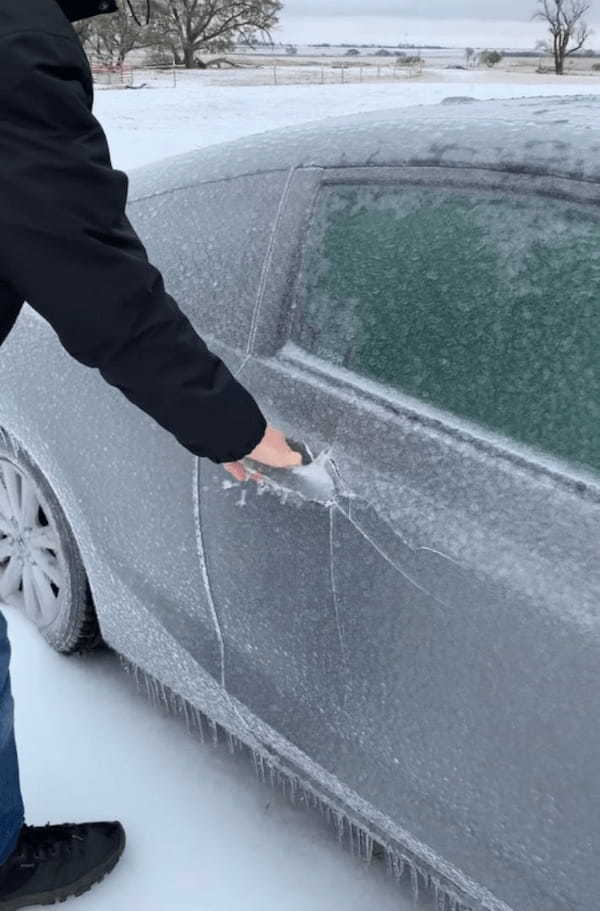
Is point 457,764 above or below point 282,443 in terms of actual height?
below

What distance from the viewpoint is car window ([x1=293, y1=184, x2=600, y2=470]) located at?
1359mm

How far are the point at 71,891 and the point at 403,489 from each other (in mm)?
1171

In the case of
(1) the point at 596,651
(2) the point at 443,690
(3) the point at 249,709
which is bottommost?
(3) the point at 249,709

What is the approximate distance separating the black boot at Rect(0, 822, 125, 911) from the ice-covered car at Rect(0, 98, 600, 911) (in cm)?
36

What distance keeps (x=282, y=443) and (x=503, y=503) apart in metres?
0.41

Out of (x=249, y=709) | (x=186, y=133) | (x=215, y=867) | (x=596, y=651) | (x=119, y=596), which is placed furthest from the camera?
(x=186, y=133)

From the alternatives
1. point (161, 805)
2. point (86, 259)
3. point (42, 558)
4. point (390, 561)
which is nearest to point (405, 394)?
point (390, 561)

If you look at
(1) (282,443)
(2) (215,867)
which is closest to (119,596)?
(2) (215,867)

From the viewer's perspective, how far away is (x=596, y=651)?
48.7 inches

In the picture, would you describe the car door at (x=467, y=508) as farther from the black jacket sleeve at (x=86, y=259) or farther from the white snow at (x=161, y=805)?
the white snow at (x=161, y=805)

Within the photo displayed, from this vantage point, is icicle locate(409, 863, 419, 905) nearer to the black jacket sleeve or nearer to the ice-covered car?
the ice-covered car

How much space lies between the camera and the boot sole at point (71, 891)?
192 cm

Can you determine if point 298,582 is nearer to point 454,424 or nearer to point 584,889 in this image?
point 454,424

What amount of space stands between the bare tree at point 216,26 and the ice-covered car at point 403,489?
45.4 m
